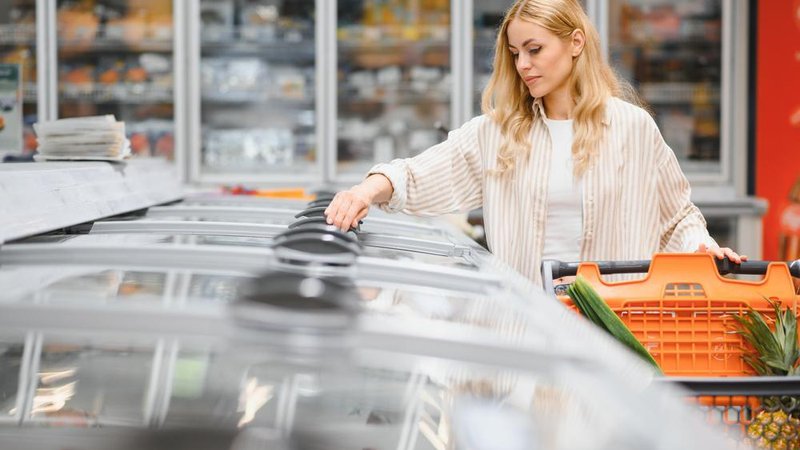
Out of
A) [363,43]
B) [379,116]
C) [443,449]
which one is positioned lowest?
[443,449]

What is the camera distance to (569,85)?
2.21m

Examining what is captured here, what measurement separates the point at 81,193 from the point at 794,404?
112cm

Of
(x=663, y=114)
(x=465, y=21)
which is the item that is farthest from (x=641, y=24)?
(x=465, y=21)

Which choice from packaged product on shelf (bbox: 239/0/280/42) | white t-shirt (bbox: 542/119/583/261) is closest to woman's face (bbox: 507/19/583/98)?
white t-shirt (bbox: 542/119/583/261)

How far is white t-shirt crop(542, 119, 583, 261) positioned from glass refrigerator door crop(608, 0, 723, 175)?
11.7 ft

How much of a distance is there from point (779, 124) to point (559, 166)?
342cm

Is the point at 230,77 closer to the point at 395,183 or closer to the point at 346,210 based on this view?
the point at 395,183

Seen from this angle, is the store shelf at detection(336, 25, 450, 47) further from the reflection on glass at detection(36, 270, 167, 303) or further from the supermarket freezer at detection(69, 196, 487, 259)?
the reflection on glass at detection(36, 270, 167, 303)

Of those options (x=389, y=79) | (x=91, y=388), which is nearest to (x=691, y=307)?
(x=91, y=388)

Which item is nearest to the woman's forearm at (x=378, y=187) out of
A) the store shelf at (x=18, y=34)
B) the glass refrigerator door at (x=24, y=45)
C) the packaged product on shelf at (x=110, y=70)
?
the packaged product on shelf at (x=110, y=70)

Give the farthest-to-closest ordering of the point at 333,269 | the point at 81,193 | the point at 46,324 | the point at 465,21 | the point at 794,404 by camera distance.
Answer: the point at 465,21, the point at 81,193, the point at 794,404, the point at 333,269, the point at 46,324

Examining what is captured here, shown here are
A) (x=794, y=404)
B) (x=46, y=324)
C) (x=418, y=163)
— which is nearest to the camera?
(x=46, y=324)

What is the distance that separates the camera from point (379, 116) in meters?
5.80

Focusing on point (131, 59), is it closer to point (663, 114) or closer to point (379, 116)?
point (379, 116)
